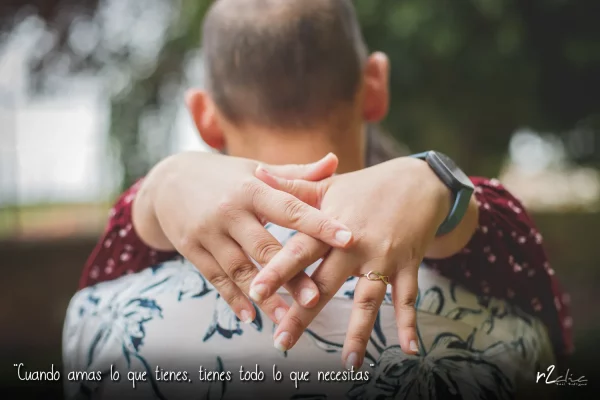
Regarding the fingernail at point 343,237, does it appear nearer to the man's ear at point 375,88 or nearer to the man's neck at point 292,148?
the man's neck at point 292,148

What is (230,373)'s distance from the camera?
513 mm

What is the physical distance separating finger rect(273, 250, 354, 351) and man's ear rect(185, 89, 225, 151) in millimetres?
213

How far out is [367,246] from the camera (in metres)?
0.45

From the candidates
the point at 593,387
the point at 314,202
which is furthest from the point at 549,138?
the point at 314,202

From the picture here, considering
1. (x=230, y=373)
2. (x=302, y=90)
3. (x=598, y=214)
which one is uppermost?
(x=302, y=90)

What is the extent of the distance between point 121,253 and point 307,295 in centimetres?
26

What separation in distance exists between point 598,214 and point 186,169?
4.16ft

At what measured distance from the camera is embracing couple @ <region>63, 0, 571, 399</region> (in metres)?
0.45

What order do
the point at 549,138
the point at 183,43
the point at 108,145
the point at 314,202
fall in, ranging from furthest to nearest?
the point at 183,43
the point at 549,138
the point at 108,145
the point at 314,202

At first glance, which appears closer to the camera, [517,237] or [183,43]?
[517,237]

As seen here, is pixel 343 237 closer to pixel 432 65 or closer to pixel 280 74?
pixel 280 74

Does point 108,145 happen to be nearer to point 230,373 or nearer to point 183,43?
point 183,43

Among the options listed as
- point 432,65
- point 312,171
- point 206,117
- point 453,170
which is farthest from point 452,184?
point 432,65

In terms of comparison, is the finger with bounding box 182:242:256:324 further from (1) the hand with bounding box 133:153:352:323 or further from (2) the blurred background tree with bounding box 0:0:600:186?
(2) the blurred background tree with bounding box 0:0:600:186
